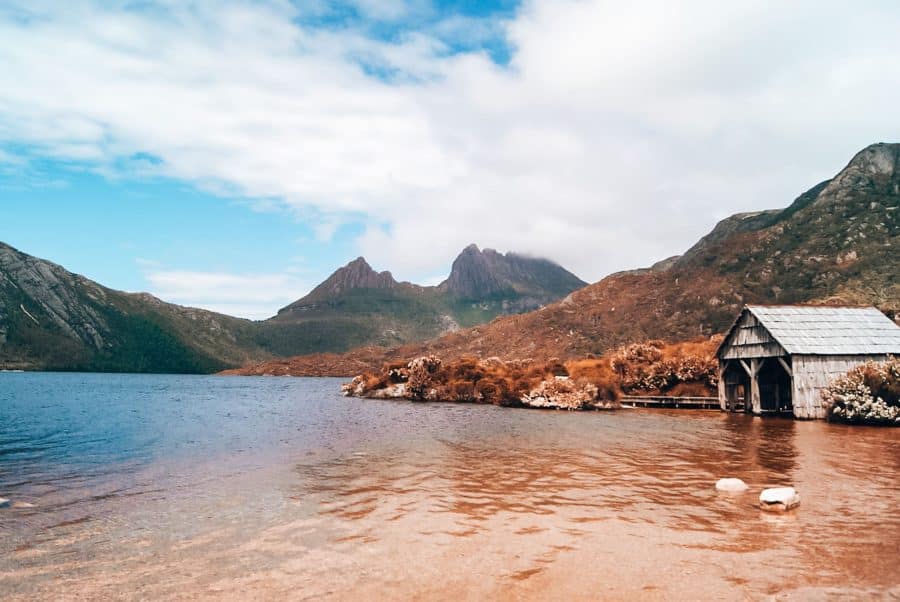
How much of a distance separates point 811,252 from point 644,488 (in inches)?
4339

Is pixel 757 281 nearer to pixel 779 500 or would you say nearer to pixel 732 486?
pixel 732 486

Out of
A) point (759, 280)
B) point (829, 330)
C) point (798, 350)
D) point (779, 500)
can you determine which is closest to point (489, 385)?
point (798, 350)

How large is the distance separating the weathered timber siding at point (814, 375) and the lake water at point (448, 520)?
9173 mm

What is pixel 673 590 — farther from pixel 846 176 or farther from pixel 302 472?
pixel 846 176

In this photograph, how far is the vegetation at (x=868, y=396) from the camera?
1315 inches

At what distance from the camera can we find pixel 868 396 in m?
34.1

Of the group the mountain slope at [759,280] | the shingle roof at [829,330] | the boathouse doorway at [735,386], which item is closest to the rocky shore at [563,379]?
the boathouse doorway at [735,386]

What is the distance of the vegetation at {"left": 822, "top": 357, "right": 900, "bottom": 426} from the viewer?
3341 centimetres

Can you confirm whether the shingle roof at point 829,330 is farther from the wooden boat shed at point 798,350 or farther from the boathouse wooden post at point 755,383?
the boathouse wooden post at point 755,383

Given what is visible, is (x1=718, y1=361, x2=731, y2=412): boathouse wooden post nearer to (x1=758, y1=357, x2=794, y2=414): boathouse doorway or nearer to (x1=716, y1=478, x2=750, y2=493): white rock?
(x1=758, y1=357, x2=794, y2=414): boathouse doorway

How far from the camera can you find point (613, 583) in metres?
9.09

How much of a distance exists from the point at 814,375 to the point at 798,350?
7.10 feet

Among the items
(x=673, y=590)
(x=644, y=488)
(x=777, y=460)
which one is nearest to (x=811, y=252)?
(x=777, y=460)

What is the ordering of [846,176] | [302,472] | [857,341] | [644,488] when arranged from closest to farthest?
[644,488] < [302,472] < [857,341] < [846,176]
